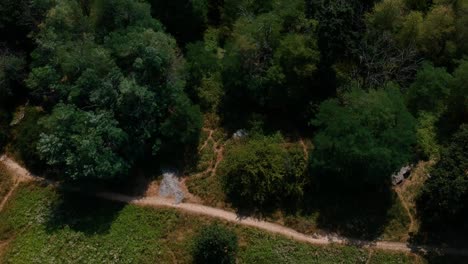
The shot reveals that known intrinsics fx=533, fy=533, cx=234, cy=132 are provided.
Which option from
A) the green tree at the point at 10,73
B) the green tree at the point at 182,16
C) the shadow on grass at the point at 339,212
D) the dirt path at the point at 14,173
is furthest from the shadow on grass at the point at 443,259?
the green tree at the point at 10,73

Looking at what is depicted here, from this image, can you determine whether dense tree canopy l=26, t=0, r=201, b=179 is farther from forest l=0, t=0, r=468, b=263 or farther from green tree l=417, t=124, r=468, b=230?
green tree l=417, t=124, r=468, b=230

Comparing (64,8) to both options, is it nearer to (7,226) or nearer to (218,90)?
(218,90)

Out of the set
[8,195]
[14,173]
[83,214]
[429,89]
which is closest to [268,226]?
[83,214]

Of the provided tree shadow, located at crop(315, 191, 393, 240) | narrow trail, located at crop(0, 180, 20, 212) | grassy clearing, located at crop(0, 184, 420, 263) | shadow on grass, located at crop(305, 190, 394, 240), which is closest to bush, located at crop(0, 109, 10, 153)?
narrow trail, located at crop(0, 180, 20, 212)

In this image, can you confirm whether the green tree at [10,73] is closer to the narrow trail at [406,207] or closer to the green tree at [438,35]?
the narrow trail at [406,207]

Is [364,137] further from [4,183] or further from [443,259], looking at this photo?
[4,183]

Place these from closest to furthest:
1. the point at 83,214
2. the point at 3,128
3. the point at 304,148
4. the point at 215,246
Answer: the point at 215,246 < the point at 83,214 < the point at 304,148 < the point at 3,128
